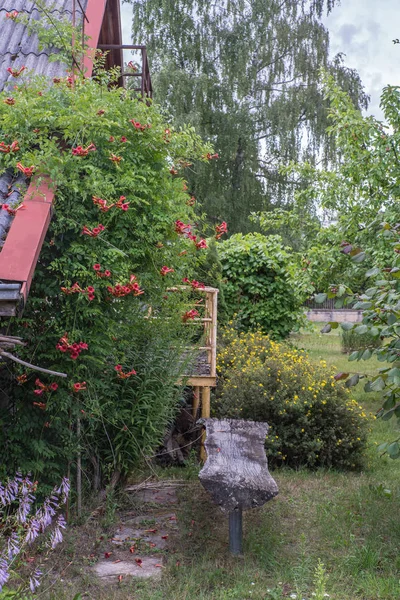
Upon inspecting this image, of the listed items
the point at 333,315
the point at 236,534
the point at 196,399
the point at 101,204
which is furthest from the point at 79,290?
the point at 333,315

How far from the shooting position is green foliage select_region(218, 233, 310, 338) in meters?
10.5

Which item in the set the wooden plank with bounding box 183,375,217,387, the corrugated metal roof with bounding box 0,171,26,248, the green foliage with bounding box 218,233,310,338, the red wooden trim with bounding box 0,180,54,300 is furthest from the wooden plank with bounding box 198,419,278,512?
the green foliage with bounding box 218,233,310,338

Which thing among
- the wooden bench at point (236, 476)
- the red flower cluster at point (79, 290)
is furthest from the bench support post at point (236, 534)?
the red flower cluster at point (79, 290)

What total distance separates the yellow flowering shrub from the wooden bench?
140 cm

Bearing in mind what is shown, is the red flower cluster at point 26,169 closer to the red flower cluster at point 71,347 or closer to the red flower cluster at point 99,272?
the red flower cluster at point 99,272

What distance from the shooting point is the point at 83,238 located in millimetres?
4367

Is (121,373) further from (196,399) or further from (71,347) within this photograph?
(196,399)

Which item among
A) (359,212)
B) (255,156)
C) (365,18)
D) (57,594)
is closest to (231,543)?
(57,594)

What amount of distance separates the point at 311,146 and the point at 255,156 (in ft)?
5.83

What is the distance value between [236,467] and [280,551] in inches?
26.9

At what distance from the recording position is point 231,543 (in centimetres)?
465

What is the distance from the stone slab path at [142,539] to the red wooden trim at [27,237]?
2.16 meters

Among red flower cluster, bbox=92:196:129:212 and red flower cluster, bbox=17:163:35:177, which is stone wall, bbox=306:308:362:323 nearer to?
red flower cluster, bbox=92:196:129:212

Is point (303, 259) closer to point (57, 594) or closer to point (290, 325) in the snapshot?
point (290, 325)
